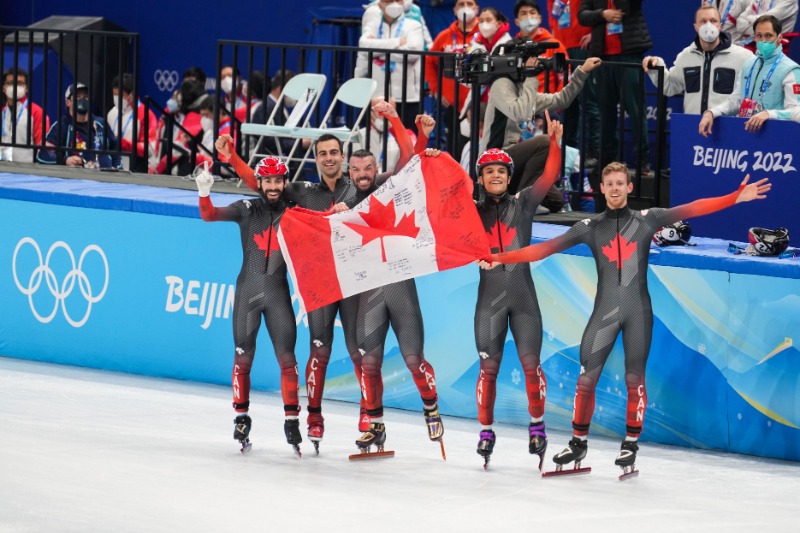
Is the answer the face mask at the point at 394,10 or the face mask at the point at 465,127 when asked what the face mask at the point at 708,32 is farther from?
the face mask at the point at 394,10

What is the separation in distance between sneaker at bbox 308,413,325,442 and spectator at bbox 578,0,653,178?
342 cm

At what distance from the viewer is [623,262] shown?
29.7ft

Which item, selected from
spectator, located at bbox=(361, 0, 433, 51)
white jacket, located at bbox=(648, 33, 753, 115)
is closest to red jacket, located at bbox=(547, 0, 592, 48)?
spectator, located at bbox=(361, 0, 433, 51)

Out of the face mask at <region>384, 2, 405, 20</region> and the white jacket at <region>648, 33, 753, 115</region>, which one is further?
the face mask at <region>384, 2, 405, 20</region>

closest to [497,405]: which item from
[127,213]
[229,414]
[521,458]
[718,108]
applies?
[521,458]

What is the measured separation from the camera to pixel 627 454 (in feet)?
29.6

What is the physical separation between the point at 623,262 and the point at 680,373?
57.2 inches

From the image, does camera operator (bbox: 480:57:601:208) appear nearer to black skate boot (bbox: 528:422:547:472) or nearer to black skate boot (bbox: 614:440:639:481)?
black skate boot (bbox: 528:422:547:472)

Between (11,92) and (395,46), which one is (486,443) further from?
(11,92)

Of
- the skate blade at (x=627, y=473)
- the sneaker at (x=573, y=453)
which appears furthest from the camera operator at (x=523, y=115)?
the skate blade at (x=627, y=473)

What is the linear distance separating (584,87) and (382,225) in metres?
2.72

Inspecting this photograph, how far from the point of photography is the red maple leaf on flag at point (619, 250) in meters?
9.04

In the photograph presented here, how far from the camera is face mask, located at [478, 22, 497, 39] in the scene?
40.9 ft

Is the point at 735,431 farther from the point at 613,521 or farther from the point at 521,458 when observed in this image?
the point at 613,521
